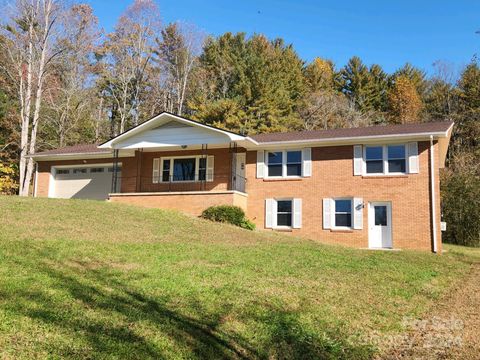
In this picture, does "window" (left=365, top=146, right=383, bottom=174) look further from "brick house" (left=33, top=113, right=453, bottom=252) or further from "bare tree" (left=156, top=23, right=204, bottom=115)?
"bare tree" (left=156, top=23, right=204, bottom=115)

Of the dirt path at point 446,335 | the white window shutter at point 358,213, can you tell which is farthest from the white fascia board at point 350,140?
the dirt path at point 446,335

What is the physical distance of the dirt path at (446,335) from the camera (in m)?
5.79

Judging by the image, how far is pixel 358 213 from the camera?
1912cm

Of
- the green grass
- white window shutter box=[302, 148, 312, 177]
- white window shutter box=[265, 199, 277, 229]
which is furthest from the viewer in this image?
white window shutter box=[265, 199, 277, 229]

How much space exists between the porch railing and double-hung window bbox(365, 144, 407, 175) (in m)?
5.78

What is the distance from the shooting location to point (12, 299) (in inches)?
235

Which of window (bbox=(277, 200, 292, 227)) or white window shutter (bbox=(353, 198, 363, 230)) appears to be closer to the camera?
white window shutter (bbox=(353, 198, 363, 230))

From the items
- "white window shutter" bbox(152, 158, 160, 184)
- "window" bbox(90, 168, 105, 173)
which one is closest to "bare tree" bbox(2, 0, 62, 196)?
"window" bbox(90, 168, 105, 173)

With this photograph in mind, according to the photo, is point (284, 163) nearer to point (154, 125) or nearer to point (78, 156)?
point (154, 125)

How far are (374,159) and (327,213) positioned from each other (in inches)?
119

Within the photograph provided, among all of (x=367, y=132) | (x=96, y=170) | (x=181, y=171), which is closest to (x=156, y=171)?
(x=181, y=171)

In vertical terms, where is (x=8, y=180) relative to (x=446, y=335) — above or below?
above

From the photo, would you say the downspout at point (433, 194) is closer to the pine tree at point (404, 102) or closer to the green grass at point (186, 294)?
the green grass at point (186, 294)

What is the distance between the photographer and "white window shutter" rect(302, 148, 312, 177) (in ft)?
66.5
